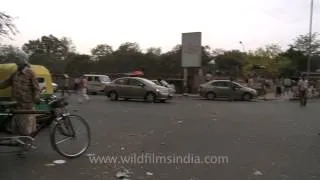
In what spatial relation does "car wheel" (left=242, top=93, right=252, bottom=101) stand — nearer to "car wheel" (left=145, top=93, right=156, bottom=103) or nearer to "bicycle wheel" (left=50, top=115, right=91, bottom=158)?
"car wheel" (left=145, top=93, right=156, bottom=103)

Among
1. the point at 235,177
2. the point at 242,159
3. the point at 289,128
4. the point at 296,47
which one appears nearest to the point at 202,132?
the point at 289,128

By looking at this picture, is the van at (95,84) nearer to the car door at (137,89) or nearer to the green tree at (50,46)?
the car door at (137,89)

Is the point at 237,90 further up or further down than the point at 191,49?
further down

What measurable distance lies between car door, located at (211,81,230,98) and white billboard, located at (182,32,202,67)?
8.95 meters

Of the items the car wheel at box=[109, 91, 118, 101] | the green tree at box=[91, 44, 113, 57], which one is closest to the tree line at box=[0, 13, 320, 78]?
the green tree at box=[91, 44, 113, 57]

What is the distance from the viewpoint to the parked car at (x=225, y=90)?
122 ft

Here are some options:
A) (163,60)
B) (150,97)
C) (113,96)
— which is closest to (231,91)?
(150,97)

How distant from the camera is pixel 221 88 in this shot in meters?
37.4

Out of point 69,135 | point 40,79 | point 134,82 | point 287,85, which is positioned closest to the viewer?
point 69,135

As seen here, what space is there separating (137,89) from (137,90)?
60 mm

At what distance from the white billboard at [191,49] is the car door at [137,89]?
51.4 ft

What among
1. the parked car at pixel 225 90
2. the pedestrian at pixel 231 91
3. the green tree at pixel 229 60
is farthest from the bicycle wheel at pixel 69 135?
the green tree at pixel 229 60

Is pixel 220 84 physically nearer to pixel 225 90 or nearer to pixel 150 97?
pixel 225 90

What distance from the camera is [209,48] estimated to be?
4277 inches
